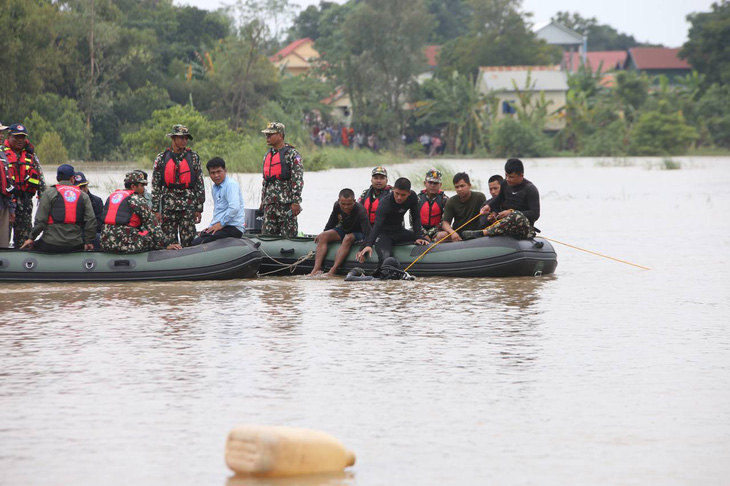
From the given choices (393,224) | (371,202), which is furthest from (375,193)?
(393,224)

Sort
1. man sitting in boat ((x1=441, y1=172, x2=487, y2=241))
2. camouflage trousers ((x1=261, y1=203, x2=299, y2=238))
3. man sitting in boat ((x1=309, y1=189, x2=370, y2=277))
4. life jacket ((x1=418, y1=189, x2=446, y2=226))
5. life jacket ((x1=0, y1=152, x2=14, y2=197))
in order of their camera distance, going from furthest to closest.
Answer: life jacket ((x1=418, y1=189, x2=446, y2=226)) < man sitting in boat ((x1=441, y1=172, x2=487, y2=241)) < camouflage trousers ((x1=261, y1=203, x2=299, y2=238)) < man sitting in boat ((x1=309, y1=189, x2=370, y2=277)) < life jacket ((x1=0, y1=152, x2=14, y2=197))

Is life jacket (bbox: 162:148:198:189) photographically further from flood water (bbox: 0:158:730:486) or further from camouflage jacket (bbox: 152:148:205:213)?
flood water (bbox: 0:158:730:486)

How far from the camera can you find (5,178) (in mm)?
11352

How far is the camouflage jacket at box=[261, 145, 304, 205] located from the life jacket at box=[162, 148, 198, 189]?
0.79m

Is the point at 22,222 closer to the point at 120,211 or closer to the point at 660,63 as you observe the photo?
the point at 120,211

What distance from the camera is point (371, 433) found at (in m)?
5.94

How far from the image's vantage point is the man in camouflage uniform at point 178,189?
38.3ft

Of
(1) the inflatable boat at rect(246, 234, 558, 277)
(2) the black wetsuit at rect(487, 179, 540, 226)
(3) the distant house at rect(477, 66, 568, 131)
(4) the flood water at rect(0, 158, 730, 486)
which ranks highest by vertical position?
(3) the distant house at rect(477, 66, 568, 131)

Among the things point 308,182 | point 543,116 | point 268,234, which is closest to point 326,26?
point 543,116

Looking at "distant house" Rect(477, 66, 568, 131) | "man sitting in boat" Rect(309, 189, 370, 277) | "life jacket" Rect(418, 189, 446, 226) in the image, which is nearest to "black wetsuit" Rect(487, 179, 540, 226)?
"life jacket" Rect(418, 189, 446, 226)

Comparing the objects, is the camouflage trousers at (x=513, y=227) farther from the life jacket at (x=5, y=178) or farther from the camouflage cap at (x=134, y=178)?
the life jacket at (x=5, y=178)

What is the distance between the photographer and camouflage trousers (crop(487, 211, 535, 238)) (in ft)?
39.1

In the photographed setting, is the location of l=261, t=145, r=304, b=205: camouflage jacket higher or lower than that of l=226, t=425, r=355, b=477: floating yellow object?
higher

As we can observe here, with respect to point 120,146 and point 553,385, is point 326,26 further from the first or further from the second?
point 553,385
